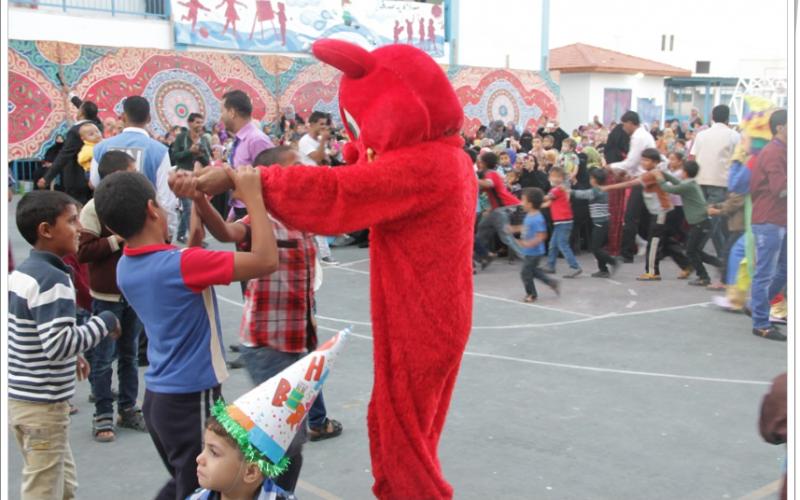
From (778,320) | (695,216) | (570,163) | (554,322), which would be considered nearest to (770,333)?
(778,320)

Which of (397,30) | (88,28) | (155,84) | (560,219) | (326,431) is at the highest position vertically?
(397,30)

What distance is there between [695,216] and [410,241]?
23.1 ft

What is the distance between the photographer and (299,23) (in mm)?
19828

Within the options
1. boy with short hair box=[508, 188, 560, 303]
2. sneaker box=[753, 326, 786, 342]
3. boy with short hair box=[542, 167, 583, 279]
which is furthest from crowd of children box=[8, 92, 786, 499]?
boy with short hair box=[542, 167, 583, 279]

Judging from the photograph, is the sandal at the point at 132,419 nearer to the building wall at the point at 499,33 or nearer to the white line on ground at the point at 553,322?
the white line on ground at the point at 553,322

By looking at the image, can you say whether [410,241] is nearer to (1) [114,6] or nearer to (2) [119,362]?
(2) [119,362]

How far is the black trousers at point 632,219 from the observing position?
404 inches

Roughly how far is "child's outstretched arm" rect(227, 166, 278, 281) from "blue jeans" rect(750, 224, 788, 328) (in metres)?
5.21

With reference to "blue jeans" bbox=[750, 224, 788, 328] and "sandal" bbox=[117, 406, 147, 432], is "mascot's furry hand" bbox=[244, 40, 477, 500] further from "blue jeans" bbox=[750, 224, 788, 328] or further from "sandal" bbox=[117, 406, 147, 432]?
"blue jeans" bbox=[750, 224, 788, 328]

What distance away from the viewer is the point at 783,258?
6.89 metres

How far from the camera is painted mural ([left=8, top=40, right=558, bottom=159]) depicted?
14.9 metres
